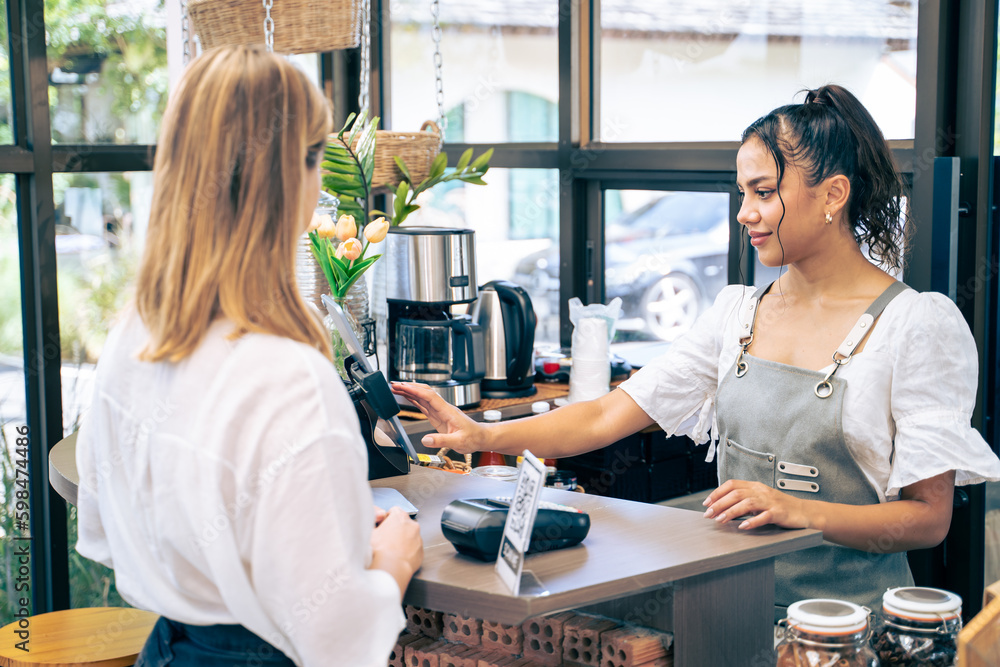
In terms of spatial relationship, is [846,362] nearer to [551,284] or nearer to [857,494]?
[857,494]

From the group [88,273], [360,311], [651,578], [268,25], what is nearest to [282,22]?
[268,25]

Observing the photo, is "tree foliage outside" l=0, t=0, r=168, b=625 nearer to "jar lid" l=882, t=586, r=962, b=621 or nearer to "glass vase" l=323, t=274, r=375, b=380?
"glass vase" l=323, t=274, r=375, b=380

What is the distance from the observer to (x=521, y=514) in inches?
45.8

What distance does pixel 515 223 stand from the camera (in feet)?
11.1

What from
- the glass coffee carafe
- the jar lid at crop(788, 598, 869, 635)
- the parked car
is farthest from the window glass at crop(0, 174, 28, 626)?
the jar lid at crop(788, 598, 869, 635)

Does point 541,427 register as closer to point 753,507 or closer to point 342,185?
point 753,507

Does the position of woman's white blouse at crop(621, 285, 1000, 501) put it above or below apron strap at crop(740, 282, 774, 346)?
below

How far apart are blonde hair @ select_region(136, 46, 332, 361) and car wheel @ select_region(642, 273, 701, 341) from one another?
2.14 m

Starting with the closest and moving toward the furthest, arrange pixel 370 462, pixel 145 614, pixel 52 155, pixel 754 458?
1. pixel 370 462
2. pixel 754 458
3. pixel 145 614
4. pixel 52 155

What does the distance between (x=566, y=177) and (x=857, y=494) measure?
1.69m

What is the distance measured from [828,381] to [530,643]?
0.67 m

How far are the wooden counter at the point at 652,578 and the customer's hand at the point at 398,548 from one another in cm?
3

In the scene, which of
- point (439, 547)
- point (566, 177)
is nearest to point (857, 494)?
point (439, 547)

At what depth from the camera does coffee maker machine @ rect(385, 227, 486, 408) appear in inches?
100
